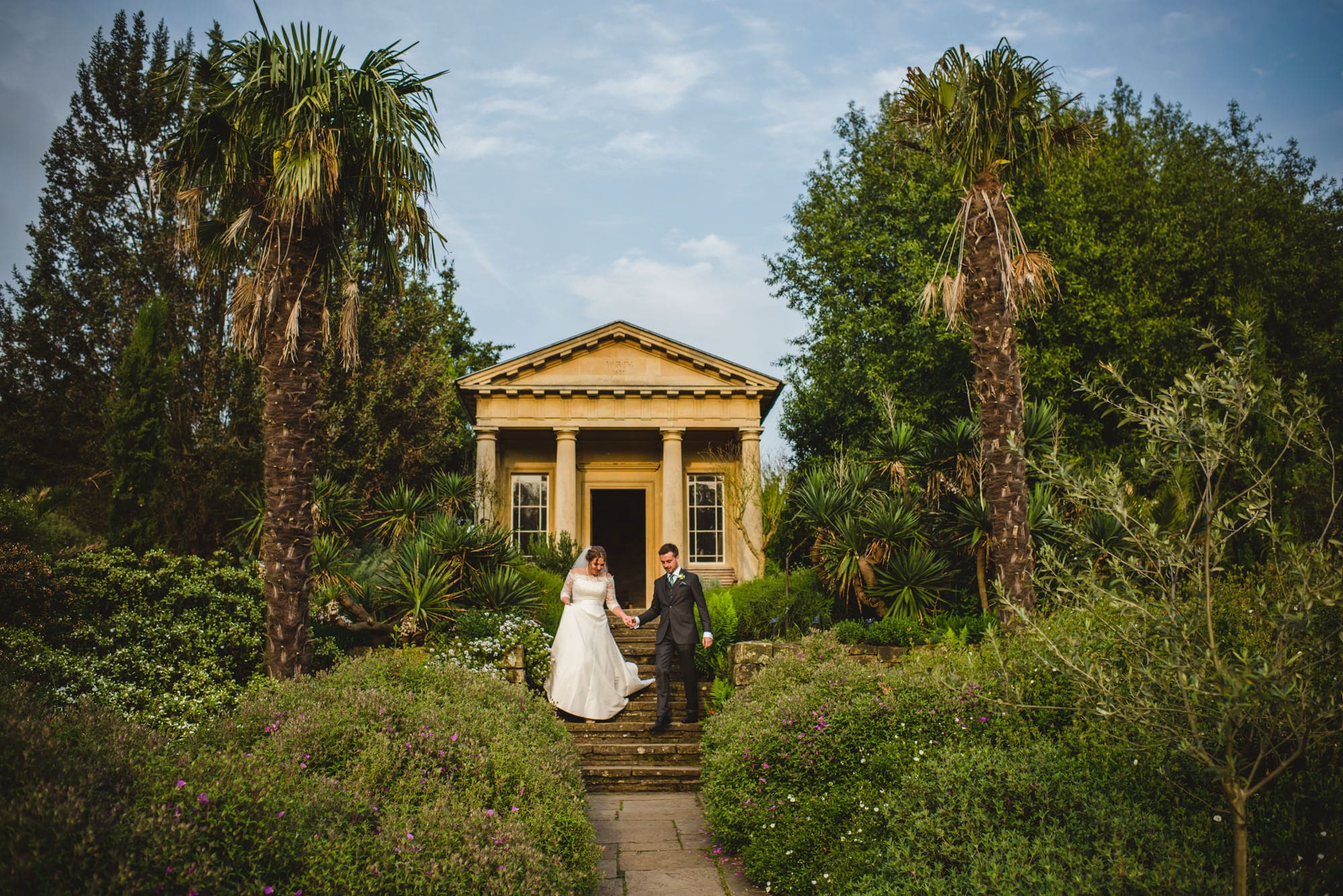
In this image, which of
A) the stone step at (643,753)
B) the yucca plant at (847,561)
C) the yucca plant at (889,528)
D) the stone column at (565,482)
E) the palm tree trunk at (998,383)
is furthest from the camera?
the stone column at (565,482)

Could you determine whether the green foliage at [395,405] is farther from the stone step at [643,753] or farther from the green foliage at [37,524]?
the stone step at [643,753]

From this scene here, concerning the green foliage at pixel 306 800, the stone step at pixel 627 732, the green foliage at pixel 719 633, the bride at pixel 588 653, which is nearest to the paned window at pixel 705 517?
the green foliage at pixel 719 633

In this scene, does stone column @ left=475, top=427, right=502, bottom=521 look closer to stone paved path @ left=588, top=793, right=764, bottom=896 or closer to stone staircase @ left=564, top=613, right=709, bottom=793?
stone staircase @ left=564, top=613, right=709, bottom=793

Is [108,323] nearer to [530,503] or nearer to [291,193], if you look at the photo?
[530,503]

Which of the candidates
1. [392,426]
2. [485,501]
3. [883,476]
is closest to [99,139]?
[392,426]

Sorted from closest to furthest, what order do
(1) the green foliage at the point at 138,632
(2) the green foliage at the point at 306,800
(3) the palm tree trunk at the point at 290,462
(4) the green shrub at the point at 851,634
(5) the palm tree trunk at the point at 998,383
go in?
(2) the green foliage at the point at 306,800 < (1) the green foliage at the point at 138,632 < (3) the palm tree trunk at the point at 290,462 < (5) the palm tree trunk at the point at 998,383 < (4) the green shrub at the point at 851,634

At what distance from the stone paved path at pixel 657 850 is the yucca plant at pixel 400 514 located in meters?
7.99

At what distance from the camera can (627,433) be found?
20906 mm

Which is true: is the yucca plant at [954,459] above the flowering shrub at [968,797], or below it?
above

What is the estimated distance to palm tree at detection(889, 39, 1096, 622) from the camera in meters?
10.1

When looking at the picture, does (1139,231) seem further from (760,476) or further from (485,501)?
(485,501)

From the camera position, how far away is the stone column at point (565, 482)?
18922mm

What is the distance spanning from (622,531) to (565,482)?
19.3 feet

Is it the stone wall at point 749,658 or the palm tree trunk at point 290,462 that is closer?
the palm tree trunk at point 290,462
